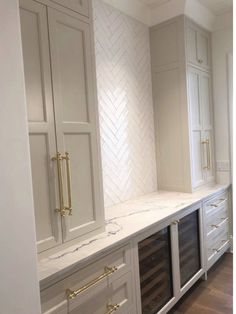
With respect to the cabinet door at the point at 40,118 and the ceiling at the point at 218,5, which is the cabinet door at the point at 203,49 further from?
the cabinet door at the point at 40,118

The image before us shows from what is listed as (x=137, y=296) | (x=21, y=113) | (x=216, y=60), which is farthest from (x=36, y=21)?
(x=216, y=60)

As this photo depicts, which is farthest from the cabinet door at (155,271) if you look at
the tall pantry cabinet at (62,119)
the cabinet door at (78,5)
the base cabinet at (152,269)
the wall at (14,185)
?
the cabinet door at (78,5)

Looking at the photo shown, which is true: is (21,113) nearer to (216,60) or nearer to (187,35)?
(187,35)

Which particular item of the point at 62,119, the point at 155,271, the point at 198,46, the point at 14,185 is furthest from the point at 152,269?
the point at 198,46

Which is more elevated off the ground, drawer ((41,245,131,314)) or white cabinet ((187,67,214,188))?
white cabinet ((187,67,214,188))

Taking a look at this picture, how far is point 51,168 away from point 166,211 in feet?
3.60

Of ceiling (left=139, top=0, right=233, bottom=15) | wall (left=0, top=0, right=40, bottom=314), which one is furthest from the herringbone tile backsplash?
wall (left=0, top=0, right=40, bottom=314)

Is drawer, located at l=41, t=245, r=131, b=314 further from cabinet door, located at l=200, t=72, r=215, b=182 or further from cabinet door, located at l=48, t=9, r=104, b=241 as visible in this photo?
cabinet door, located at l=200, t=72, r=215, b=182

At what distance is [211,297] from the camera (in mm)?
2336

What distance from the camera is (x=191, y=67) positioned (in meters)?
2.66

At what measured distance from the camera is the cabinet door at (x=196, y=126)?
267 cm

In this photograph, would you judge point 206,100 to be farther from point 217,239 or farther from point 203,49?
point 217,239

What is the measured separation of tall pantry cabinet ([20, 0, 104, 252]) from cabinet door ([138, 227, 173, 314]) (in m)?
0.44

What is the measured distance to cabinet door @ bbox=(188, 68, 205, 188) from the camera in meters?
2.67
